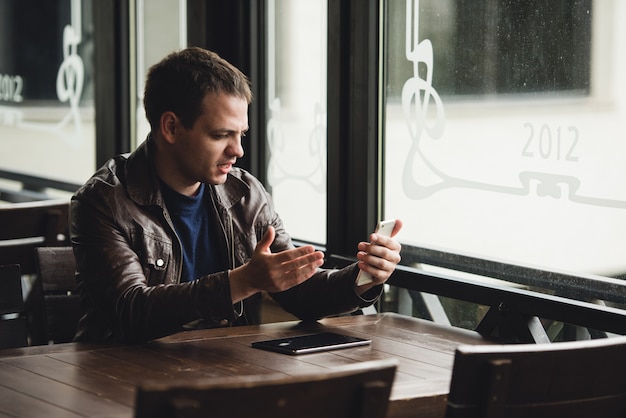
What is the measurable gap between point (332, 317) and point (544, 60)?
975mm

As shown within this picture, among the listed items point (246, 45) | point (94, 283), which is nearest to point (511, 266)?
point (94, 283)

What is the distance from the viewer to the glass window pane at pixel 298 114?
3783mm

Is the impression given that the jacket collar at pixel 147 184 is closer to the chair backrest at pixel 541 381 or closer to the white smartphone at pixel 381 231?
the white smartphone at pixel 381 231

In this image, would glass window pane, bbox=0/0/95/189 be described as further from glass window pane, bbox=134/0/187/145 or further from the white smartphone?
the white smartphone

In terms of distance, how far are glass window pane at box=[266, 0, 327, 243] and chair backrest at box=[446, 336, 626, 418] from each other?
204 centimetres

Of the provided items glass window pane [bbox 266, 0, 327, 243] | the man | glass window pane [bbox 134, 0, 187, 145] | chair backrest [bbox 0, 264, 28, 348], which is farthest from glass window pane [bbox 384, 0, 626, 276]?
glass window pane [bbox 134, 0, 187, 145]

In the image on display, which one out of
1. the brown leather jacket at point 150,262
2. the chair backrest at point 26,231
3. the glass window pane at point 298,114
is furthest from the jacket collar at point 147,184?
the chair backrest at point 26,231

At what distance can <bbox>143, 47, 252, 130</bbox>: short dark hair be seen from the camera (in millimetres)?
2791

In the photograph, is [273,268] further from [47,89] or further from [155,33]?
[47,89]

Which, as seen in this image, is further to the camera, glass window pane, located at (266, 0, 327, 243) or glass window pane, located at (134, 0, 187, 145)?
glass window pane, located at (134, 0, 187, 145)

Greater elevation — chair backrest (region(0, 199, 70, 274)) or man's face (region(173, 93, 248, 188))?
man's face (region(173, 93, 248, 188))

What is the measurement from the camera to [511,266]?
9.91 ft

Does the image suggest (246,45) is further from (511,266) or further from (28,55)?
(28,55)

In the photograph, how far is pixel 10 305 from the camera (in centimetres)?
283
